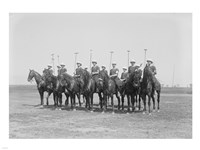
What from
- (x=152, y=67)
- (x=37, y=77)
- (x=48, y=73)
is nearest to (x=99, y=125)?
(x=152, y=67)

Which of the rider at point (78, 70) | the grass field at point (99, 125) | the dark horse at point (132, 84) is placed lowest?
the grass field at point (99, 125)

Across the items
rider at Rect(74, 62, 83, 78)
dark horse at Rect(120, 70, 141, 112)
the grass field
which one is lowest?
the grass field

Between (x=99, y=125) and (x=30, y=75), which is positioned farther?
(x=30, y=75)

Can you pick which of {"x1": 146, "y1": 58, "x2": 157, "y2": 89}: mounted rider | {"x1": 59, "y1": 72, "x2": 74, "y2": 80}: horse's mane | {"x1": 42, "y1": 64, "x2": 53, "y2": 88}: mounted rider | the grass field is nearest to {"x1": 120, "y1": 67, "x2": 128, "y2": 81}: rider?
{"x1": 146, "y1": 58, "x2": 157, "y2": 89}: mounted rider

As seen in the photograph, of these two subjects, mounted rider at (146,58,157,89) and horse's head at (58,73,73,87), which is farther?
horse's head at (58,73,73,87)

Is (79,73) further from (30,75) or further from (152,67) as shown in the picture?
(152,67)

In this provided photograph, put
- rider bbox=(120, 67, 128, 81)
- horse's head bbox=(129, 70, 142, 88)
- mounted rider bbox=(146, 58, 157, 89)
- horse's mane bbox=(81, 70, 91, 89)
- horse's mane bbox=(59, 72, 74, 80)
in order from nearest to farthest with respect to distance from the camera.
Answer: mounted rider bbox=(146, 58, 157, 89)
horse's head bbox=(129, 70, 142, 88)
horse's mane bbox=(81, 70, 91, 89)
rider bbox=(120, 67, 128, 81)
horse's mane bbox=(59, 72, 74, 80)

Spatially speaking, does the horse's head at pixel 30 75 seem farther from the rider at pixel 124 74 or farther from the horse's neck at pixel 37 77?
the rider at pixel 124 74

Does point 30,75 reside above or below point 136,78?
above

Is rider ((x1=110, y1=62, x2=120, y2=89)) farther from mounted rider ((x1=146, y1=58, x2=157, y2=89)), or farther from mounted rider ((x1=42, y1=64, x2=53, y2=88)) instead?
mounted rider ((x1=42, y1=64, x2=53, y2=88))

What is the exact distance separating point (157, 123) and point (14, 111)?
23.7ft

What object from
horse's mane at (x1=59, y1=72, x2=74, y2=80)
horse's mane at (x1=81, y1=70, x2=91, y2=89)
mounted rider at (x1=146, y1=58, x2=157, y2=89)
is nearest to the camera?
mounted rider at (x1=146, y1=58, x2=157, y2=89)

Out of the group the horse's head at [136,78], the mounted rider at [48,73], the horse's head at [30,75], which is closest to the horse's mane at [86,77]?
the horse's head at [136,78]
